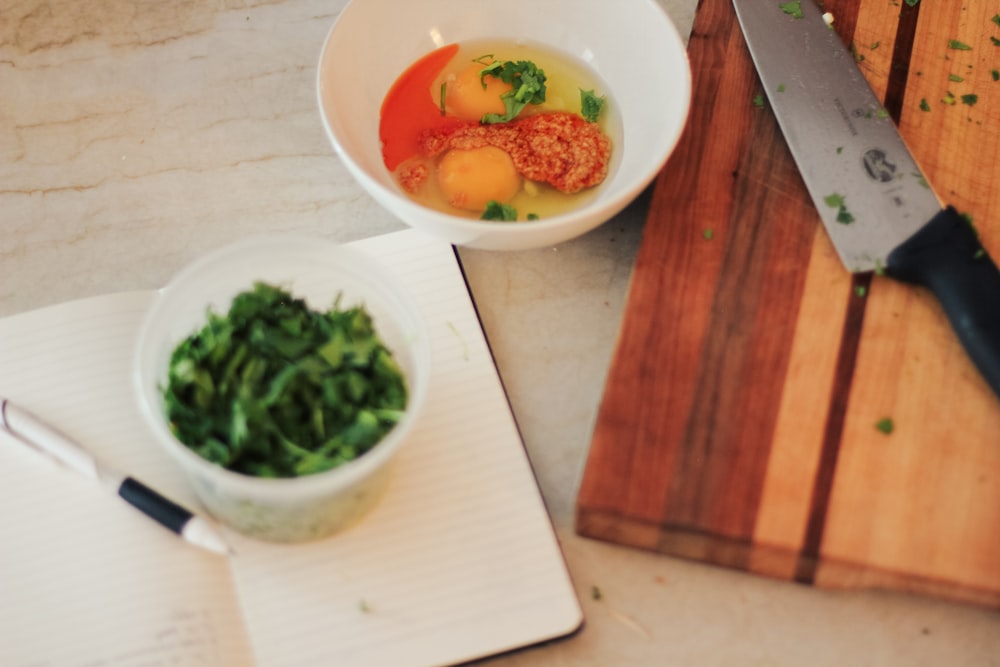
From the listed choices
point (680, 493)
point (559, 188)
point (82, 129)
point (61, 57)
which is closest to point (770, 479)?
point (680, 493)

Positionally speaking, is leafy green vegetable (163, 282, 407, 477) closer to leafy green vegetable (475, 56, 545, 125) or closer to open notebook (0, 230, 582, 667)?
open notebook (0, 230, 582, 667)

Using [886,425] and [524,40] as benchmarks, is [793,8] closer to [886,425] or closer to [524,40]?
[524,40]

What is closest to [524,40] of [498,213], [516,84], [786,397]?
[516,84]

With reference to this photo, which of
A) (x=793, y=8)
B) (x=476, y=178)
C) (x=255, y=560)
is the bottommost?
(x=255, y=560)

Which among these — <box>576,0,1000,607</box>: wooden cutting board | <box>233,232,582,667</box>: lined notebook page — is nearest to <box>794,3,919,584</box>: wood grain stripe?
<box>576,0,1000,607</box>: wooden cutting board

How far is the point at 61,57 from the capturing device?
1.20 metres

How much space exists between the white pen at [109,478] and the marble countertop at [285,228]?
8.4 inches

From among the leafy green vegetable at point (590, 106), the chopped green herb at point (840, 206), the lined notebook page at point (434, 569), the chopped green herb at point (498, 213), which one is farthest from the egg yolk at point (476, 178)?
the chopped green herb at point (840, 206)

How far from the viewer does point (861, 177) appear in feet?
3.09

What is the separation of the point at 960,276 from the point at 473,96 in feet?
2.10

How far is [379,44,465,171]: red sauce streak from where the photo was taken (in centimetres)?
106

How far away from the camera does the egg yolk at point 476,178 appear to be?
3.34 ft

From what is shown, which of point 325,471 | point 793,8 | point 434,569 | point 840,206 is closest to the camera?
point 325,471

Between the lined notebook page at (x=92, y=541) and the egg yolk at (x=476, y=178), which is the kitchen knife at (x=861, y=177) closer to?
the egg yolk at (x=476, y=178)
